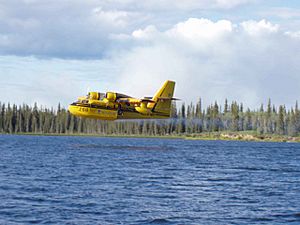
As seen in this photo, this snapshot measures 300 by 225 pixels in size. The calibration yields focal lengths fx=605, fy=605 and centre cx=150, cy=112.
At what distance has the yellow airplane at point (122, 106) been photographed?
114 meters

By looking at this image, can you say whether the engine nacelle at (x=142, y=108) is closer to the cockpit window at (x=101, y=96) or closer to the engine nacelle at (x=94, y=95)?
the cockpit window at (x=101, y=96)

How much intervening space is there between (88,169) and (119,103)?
61230 millimetres

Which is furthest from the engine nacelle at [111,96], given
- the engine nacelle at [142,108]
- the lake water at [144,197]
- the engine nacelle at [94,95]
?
the lake water at [144,197]

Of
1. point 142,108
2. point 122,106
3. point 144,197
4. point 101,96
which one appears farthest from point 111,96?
point 144,197

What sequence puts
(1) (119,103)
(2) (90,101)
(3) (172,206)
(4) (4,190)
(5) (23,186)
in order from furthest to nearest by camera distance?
(1) (119,103) → (2) (90,101) → (5) (23,186) → (4) (4,190) → (3) (172,206)

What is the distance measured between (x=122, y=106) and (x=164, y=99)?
12541mm

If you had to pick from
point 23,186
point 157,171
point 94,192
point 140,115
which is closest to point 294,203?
point 94,192

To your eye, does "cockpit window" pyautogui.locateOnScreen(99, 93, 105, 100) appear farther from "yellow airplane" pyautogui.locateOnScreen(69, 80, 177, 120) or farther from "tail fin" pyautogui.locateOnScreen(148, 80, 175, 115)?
"tail fin" pyautogui.locateOnScreen(148, 80, 175, 115)

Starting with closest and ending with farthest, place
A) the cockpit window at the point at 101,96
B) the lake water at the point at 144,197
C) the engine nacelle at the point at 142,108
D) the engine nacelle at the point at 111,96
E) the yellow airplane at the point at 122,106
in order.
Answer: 1. the lake water at the point at 144,197
2. the yellow airplane at the point at 122,106
3. the cockpit window at the point at 101,96
4. the engine nacelle at the point at 111,96
5. the engine nacelle at the point at 142,108

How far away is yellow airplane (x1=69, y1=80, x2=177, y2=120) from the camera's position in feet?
376

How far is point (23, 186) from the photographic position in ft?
145

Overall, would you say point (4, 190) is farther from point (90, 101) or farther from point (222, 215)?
point (90, 101)

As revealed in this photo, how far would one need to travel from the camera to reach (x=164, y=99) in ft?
434

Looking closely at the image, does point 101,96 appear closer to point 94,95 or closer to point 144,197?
point 94,95
